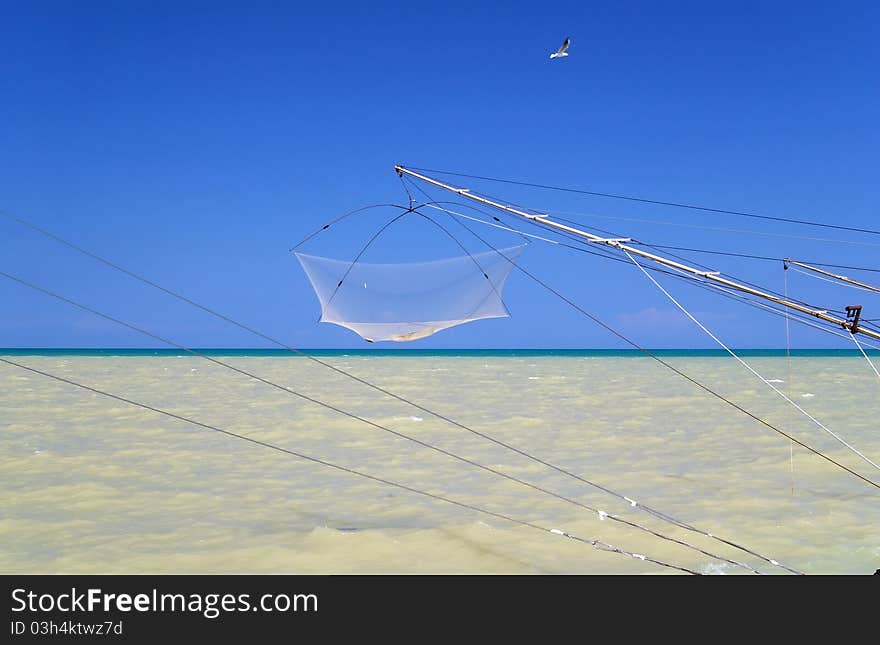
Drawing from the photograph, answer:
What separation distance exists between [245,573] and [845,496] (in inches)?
309

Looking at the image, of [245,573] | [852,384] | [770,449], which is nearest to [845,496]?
[770,449]

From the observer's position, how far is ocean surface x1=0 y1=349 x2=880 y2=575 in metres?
7.15

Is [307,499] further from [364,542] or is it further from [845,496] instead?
[845,496]

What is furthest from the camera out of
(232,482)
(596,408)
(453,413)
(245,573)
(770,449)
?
(596,408)

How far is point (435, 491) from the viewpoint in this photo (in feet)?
→ 32.0

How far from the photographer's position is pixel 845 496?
9.66m

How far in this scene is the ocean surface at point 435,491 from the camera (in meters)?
7.15
